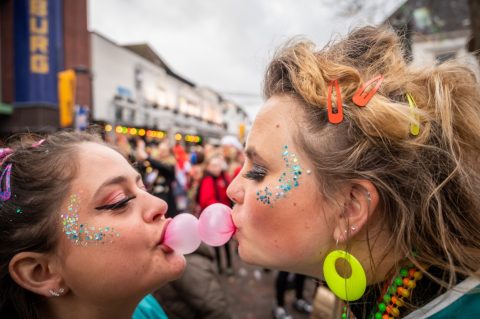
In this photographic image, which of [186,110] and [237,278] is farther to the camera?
[186,110]

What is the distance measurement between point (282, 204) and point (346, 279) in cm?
34

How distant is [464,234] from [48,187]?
158 cm

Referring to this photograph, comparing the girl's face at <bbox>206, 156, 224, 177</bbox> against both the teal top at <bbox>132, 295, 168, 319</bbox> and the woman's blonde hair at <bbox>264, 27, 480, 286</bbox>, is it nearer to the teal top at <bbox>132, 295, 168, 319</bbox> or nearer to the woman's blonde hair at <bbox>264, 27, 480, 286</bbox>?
the teal top at <bbox>132, 295, 168, 319</bbox>

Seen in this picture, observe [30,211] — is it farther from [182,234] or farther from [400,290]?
[400,290]

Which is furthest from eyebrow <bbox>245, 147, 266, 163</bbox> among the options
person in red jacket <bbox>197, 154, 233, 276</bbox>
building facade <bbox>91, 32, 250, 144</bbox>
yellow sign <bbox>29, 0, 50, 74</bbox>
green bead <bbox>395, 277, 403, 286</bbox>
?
building facade <bbox>91, 32, 250, 144</bbox>

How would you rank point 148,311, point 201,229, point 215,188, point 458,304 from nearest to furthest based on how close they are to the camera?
point 458,304 < point 201,229 < point 148,311 < point 215,188

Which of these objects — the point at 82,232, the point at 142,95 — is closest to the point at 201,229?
the point at 82,232

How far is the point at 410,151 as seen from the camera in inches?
42.6

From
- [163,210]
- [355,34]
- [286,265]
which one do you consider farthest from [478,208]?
[163,210]

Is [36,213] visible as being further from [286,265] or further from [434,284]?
[434,284]

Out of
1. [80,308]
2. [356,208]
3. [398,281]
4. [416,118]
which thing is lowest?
[80,308]

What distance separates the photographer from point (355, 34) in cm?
135

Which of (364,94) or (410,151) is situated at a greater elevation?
(364,94)

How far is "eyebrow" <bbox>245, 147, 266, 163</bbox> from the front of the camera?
1241mm
